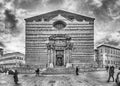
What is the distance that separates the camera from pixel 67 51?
95.6 ft

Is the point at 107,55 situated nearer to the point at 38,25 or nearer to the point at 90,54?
the point at 90,54

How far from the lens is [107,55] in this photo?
162ft

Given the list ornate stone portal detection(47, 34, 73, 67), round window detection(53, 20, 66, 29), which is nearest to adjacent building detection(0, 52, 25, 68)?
ornate stone portal detection(47, 34, 73, 67)

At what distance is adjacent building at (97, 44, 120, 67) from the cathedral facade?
2178 cm

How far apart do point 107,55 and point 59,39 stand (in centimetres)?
2647

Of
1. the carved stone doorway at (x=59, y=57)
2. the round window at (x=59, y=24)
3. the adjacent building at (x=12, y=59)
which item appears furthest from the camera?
the adjacent building at (x=12, y=59)

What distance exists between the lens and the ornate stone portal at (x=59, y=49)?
29.0m

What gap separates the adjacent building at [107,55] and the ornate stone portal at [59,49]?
76.0 feet

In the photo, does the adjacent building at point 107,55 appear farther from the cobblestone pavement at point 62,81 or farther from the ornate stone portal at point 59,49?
the cobblestone pavement at point 62,81

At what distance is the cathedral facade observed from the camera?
29.1 m

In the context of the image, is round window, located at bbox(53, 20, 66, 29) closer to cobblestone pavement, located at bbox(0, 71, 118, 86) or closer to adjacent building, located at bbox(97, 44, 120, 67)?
cobblestone pavement, located at bbox(0, 71, 118, 86)

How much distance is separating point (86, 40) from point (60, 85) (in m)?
19.7

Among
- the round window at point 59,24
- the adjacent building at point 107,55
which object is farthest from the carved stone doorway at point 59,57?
the adjacent building at point 107,55

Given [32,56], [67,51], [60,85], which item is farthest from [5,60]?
[60,85]
